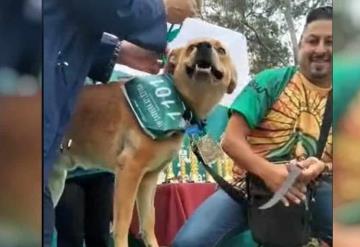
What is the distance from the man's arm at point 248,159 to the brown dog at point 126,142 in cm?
14

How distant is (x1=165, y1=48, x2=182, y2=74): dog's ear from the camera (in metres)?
5.00

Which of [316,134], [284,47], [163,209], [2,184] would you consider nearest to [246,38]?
[284,47]

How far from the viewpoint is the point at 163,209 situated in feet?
16.4

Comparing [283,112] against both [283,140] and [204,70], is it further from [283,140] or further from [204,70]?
[204,70]

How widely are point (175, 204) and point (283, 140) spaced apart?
54 cm

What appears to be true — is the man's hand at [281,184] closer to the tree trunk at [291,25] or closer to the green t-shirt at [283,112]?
the green t-shirt at [283,112]

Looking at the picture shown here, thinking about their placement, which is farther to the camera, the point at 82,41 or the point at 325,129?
the point at 82,41

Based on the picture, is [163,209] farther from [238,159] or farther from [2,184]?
[2,184]

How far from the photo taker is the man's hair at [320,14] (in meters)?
4.96

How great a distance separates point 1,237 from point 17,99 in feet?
2.02

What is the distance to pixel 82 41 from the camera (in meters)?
5.06

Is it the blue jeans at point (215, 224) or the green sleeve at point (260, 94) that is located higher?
the green sleeve at point (260, 94)

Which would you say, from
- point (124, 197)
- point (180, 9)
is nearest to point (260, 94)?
point (180, 9)

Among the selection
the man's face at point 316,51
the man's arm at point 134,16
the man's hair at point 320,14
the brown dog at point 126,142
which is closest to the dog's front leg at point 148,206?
the brown dog at point 126,142
